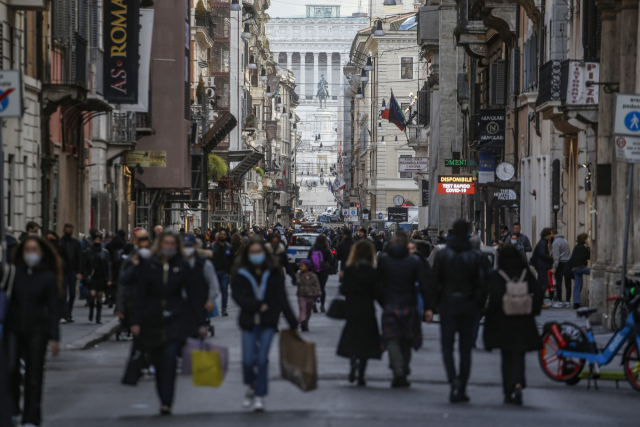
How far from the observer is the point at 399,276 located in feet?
39.9

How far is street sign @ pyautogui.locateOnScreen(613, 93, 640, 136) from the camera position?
46.4ft

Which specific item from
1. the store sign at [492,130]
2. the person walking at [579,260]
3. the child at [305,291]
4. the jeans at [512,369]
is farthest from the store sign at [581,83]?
the store sign at [492,130]

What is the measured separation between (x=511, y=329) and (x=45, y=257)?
13.6 feet

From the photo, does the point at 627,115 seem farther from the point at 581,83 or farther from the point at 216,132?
the point at 216,132

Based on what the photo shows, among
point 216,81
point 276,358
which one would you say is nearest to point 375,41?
point 216,81

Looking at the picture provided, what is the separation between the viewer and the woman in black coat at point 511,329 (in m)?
11.1

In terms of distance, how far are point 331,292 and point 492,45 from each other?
13263 mm

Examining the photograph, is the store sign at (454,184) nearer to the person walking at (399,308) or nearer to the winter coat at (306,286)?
the winter coat at (306,286)

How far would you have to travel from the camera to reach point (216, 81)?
232ft

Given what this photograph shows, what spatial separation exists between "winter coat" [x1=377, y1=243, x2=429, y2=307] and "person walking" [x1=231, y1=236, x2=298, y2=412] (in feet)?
5.50

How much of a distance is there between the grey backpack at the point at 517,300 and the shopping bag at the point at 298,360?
6.12 feet

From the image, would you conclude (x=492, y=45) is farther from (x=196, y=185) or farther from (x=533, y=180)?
(x=196, y=185)

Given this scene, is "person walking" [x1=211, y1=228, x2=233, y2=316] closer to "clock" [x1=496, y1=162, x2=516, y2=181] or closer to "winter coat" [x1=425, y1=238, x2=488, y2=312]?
"winter coat" [x1=425, y1=238, x2=488, y2=312]

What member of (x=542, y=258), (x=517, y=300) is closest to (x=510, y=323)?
(x=517, y=300)
